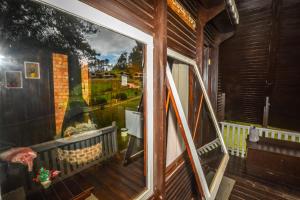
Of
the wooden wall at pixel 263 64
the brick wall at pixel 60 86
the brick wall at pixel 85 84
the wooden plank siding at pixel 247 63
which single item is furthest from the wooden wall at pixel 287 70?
the brick wall at pixel 60 86

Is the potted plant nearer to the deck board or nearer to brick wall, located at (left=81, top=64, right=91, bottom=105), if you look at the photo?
the deck board

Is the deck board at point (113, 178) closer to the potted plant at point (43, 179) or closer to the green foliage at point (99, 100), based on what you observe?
the potted plant at point (43, 179)

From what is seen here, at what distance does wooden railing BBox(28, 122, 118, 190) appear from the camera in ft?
6.81

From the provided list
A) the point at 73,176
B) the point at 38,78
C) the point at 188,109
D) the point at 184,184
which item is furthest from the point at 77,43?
the point at 184,184

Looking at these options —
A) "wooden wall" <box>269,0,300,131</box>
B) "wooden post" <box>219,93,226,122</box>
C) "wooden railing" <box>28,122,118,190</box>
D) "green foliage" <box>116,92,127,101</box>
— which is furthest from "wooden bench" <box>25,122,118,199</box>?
"wooden wall" <box>269,0,300,131</box>

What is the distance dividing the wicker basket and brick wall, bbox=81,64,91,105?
819 mm

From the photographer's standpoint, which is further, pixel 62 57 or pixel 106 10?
pixel 62 57

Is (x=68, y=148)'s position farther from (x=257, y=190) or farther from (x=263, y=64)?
(x=263, y=64)

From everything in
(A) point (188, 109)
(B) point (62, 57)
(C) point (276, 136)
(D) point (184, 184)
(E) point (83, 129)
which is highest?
(B) point (62, 57)

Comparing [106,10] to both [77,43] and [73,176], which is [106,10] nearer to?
[77,43]

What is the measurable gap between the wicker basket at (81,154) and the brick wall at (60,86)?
432 mm

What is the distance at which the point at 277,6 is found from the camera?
9.66 ft

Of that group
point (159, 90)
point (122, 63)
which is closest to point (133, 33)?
point (159, 90)

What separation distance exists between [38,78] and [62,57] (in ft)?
1.61
